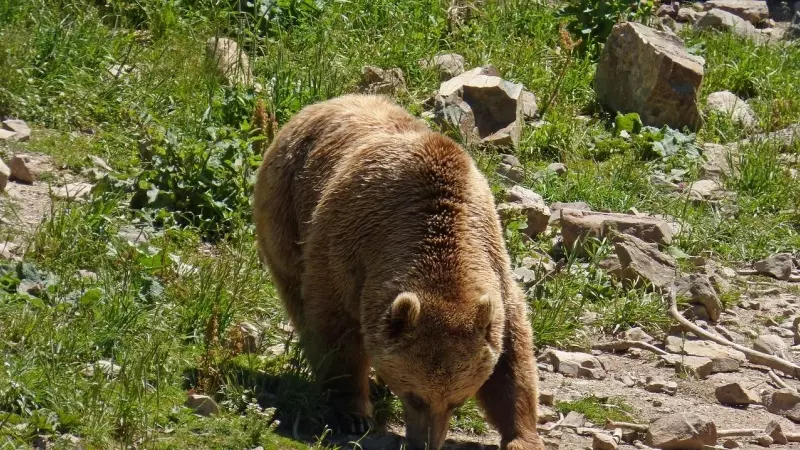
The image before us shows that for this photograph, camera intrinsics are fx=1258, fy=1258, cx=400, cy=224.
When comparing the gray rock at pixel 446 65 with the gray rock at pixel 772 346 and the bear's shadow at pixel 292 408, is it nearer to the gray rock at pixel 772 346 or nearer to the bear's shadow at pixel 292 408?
the gray rock at pixel 772 346

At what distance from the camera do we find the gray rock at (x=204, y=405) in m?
5.93

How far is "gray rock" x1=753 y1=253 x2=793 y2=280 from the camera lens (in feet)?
29.0

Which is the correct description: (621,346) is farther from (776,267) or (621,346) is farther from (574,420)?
(776,267)

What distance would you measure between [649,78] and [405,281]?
542 cm

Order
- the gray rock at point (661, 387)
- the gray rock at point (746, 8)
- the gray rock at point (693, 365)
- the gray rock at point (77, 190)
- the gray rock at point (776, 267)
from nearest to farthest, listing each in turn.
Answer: the gray rock at point (661, 387) < the gray rock at point (693, 365) < the gray rock at point (77, 190) < the gray rock at point (776, 267) < the gray rock at point (746, 8)

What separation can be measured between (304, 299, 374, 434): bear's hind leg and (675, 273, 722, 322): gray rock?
2.75 meters

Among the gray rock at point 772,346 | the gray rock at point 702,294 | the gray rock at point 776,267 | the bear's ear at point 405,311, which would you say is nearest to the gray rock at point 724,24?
the gray rock at point 776,267

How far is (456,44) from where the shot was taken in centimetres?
1098

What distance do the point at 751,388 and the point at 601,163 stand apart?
3.18m

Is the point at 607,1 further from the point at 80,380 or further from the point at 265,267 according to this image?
the point at 80,380

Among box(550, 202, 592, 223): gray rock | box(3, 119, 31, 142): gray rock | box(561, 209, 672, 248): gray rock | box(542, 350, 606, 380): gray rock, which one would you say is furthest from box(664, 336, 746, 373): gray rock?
box(3, 119, 31, 142): gray rock

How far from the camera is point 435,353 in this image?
5.51 metres

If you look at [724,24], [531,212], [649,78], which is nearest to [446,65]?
[649,78]

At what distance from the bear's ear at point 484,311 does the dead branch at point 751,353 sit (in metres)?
2.53
